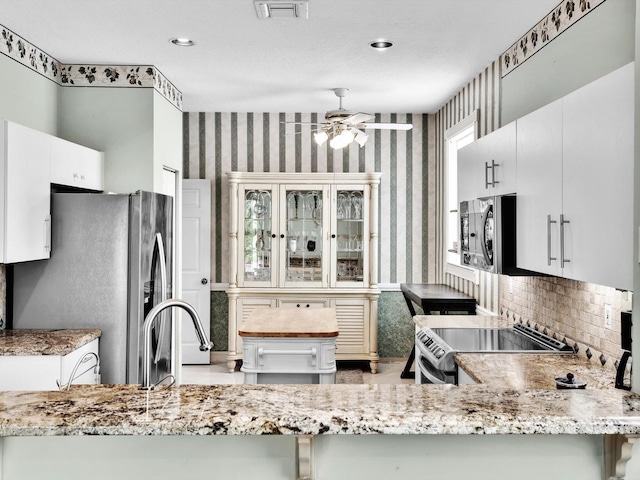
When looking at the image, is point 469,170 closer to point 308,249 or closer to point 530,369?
point 530,369

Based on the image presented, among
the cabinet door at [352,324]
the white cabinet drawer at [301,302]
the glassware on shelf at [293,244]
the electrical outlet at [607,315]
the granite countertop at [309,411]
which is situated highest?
the glassware on shelf at [293,244]

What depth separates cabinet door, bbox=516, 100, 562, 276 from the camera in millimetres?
2365

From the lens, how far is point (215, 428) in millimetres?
1304

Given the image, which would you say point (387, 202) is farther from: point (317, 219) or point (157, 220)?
point (157, 220)

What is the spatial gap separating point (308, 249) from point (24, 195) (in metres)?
3.16

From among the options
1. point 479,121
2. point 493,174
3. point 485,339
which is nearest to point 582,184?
point 493,174

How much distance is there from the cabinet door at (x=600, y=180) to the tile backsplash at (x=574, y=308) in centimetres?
46

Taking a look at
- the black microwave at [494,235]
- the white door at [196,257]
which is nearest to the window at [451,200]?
the black microwave at [494,235]

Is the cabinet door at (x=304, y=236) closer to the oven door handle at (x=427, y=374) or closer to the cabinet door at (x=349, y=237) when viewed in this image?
the cabinet door at (x=349, y=237)

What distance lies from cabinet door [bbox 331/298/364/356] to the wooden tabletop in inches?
52.0

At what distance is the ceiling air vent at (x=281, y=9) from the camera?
3068 millimetres

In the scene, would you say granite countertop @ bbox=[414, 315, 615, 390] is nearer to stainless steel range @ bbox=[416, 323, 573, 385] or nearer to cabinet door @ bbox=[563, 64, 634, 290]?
stainless steel range @ bbox=[416, 323, 573, 385]

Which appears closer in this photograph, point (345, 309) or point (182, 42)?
point (182, 42)

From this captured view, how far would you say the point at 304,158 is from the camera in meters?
6.29
